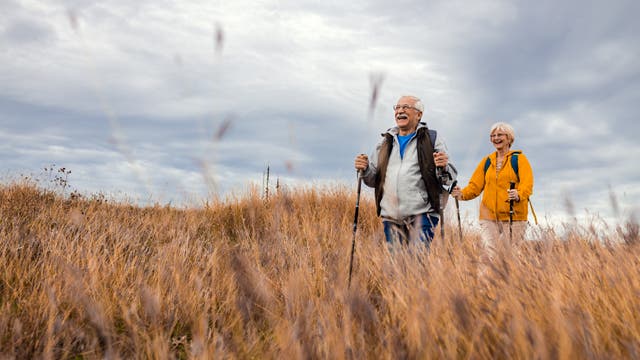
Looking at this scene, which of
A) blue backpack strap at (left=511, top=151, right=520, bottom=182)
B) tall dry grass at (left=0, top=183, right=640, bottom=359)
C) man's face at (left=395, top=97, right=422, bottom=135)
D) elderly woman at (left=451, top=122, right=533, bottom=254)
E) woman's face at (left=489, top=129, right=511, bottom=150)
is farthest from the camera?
woman's face at (left=489, top=129, right=511, bottom=150)

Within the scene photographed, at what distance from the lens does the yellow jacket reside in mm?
5793

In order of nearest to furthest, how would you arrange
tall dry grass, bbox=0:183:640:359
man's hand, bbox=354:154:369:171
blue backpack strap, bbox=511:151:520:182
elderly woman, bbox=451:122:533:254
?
tall dry grass, bbox=0:183:640:359
man's hand, bbox=354:154:369:171
elderly woman, bbox=451:122:533:254
blue backpack strap, bbox=511:151:520:182

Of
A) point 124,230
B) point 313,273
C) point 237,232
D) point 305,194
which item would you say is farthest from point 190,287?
point 305,194

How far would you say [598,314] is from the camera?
286cm

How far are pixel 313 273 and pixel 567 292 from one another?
2.54m

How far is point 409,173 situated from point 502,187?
1.42 meters

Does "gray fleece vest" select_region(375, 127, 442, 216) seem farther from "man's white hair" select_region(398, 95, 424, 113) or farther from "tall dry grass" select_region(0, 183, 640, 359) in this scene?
"tall dry grass" select_region(0, 183, 640, 359)

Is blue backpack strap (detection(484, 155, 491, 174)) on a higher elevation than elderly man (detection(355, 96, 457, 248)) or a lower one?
higher

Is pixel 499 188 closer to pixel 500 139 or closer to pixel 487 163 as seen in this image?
pixel 487 163

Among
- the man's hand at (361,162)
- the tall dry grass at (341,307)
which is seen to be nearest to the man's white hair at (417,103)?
the man's hand at (361,162)

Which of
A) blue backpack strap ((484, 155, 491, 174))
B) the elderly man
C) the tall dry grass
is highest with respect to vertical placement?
blue backpack strap ((484, 155, 491, 174))

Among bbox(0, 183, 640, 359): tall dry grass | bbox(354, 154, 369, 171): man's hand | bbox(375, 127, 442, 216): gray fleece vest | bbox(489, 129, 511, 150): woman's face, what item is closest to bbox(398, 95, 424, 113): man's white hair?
bbox(375, 127, 442, 216): gray fleece vest

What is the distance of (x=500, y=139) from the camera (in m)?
6.04

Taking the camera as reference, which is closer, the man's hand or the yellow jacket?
the man's hand
